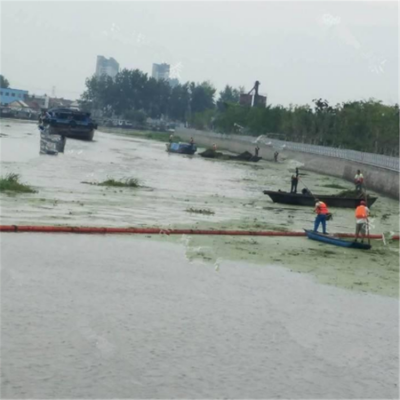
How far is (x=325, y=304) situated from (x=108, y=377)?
835 cm

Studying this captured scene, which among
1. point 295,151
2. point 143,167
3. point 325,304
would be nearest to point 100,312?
point 325,304

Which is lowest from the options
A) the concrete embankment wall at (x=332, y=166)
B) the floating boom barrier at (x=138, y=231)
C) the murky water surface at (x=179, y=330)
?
the murky water surface at (x=179, y=330)

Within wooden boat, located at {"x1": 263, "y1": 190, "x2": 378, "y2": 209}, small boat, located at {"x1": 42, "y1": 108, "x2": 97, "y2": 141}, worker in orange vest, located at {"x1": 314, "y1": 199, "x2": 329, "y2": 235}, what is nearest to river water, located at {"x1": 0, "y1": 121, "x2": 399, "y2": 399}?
worker in orange vest, located at {"x1": 314, "y1": 199, "x2": 329, "y2": 235}

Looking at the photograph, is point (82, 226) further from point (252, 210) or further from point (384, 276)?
point (252, 210)

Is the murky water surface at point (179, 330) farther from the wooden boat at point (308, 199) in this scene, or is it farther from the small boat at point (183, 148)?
the small boat at point (183, 148)

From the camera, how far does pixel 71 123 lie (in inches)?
4801

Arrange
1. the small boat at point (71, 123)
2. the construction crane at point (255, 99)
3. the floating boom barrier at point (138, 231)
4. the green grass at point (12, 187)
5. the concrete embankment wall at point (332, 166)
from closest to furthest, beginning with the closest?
the floating boom barrier at point (138, 231)
the green grass at point (12, 187)
the concrete embankment wall at point (332, 166)
the small boat at point (71, 123)
the construction crane at point (255, 99)

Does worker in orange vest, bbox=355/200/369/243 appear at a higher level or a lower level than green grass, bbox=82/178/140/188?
higher

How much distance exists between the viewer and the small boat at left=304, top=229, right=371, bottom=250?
2808cm

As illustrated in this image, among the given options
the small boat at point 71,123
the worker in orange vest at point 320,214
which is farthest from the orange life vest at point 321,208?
the small boat at point 71,123

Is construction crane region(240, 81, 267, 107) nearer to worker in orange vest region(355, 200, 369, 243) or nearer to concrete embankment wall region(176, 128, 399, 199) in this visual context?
concrete embankment wall region(176, 128, 399, 199)

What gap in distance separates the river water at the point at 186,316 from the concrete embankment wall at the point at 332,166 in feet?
105

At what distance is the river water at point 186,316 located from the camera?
13.2 m

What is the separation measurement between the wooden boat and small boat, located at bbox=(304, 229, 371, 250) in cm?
1318
